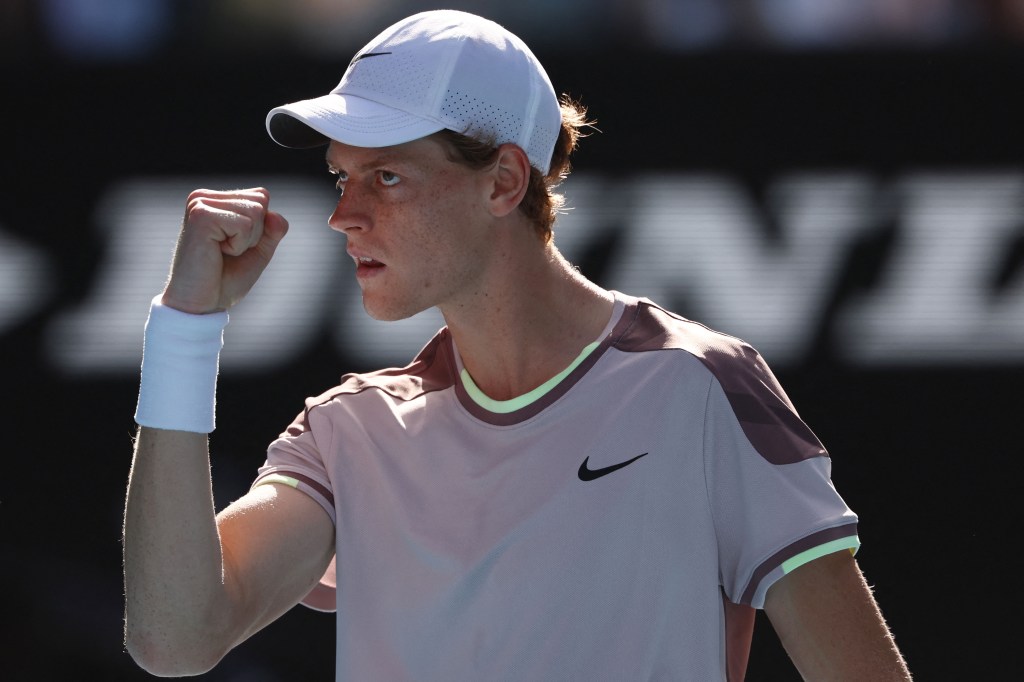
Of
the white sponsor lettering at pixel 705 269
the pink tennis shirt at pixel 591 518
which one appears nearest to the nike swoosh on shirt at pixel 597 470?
the pink tennis shirt at pixel 591 518

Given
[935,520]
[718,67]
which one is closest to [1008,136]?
[718,67]

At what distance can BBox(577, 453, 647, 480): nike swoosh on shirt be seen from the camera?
6.09ft

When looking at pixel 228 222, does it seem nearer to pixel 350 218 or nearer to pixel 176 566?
pixel 350 218

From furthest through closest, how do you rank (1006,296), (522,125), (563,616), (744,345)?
(1006,296) < (522,125) < (744,345) < (563,616)

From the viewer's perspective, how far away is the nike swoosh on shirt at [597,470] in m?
1.86

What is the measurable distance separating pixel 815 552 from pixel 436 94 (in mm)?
879

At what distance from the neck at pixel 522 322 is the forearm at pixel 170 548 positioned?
465 millimetres

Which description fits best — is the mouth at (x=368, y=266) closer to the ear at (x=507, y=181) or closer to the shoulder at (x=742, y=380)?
the ear at (x=507, y=181)

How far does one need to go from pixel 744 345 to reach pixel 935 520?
2.20 m

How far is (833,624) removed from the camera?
68.2 inches

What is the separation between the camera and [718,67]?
3.90m

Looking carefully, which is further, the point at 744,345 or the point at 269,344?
the point at 269,344

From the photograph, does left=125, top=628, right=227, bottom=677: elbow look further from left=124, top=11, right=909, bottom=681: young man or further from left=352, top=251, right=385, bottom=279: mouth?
left=352, top=251, right=385, bottom=279: mouth

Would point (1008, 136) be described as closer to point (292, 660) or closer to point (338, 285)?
point (338, 285)
